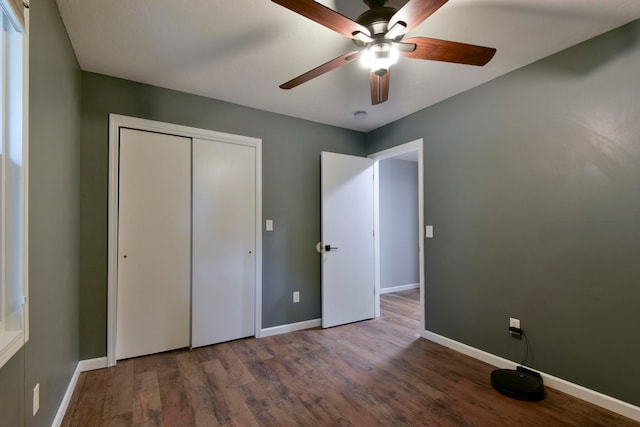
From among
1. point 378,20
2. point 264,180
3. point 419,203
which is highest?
point 378,20

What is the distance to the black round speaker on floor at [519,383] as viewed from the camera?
2057mm

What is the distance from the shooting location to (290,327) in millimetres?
3375

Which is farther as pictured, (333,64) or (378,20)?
(333,64)

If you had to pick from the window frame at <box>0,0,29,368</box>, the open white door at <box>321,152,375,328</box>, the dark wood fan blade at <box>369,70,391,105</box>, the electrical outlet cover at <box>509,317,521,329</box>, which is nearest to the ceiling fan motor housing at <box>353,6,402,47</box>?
the dark wood fan blade at <box>369,70,391,105</box>

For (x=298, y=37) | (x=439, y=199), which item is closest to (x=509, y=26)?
(x=298, y=37)

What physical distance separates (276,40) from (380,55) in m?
0.81

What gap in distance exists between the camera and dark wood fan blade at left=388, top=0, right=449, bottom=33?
1.24 m

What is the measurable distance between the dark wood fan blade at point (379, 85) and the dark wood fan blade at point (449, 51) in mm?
240

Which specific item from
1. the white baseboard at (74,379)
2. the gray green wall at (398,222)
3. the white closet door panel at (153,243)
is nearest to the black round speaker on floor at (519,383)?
the white closet door panel at (153,243)

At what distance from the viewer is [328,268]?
3520mm

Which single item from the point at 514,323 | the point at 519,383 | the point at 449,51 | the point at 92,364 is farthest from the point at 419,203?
the point at 92,364

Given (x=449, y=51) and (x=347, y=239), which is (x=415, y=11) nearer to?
(x=449, y=51)

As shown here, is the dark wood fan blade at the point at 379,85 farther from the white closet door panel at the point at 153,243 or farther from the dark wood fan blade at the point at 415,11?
the white closet door panel at the point at 153,243

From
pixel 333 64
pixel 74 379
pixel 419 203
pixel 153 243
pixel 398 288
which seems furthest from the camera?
pixel 398 288
